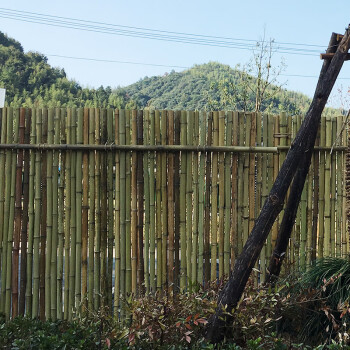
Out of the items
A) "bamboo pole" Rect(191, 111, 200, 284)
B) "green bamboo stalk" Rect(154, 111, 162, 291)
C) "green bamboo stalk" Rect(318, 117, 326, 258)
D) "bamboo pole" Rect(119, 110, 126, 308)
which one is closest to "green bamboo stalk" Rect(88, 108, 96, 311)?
"bamboo pole" Rect(119, 110, 126, 308)

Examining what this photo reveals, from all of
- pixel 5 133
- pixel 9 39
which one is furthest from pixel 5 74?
pixel 5 133

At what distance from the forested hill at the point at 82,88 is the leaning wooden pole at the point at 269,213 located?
2525 cm

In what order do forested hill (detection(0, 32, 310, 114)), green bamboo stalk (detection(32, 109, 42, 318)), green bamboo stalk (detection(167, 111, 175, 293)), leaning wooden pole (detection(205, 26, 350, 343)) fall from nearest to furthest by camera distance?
leaning wooden pole (detection(205, 26, 350, 343)) < green bamboo stalk (detection(167, 111, 175, 293)) < green bamboo stalk (detection(32, 109, 42, 318)) < forested hill (detection(0, 32, 310, 114))

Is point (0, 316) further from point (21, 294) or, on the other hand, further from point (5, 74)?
point (5, 74)

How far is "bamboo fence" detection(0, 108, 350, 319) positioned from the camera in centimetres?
430

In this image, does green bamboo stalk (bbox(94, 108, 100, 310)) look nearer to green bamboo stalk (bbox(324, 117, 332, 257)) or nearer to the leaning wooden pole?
the leaning wooden pole

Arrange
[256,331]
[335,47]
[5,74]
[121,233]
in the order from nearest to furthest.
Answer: [256,331] < [335,47] < [121,233] < [5,74]

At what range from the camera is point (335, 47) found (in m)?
3.80

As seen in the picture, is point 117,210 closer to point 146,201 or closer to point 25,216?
point 146,201

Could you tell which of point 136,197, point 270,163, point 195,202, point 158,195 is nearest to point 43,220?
point 136,197

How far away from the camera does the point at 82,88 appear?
36875 mm

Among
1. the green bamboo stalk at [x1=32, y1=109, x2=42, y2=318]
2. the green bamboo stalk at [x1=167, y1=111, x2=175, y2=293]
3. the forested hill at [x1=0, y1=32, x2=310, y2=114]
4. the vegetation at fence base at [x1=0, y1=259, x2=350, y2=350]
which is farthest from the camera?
the forested hill at [x1=0, y1=32, x2=310, y2=114]

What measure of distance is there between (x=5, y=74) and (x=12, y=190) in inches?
1160

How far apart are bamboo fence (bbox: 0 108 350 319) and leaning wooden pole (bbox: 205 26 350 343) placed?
79 cm
